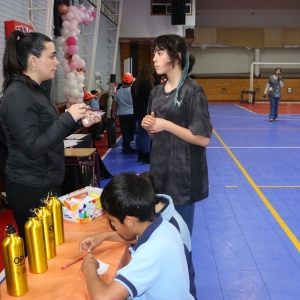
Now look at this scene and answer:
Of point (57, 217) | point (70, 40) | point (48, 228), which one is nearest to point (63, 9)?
point (70, 40)

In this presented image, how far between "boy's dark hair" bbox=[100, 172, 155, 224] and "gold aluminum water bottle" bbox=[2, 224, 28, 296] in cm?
39

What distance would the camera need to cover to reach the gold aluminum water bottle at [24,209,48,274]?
65.2 inches

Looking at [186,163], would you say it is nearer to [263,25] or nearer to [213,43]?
[213,43]

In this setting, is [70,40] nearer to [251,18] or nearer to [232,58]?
[232,58]

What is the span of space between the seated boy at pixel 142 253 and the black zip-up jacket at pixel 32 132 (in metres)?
0.54

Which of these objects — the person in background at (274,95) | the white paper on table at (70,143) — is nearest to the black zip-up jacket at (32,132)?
the white paper on table at (70,143)

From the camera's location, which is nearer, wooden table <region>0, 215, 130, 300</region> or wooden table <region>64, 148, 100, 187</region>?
wooden table <region>0, 215, 130, 300</region>

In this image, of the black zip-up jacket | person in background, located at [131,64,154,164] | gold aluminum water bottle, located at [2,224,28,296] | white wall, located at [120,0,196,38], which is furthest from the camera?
white wall, located at [120,0,196,38]

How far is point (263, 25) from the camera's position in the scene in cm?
2255

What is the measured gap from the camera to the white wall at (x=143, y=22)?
706 inches

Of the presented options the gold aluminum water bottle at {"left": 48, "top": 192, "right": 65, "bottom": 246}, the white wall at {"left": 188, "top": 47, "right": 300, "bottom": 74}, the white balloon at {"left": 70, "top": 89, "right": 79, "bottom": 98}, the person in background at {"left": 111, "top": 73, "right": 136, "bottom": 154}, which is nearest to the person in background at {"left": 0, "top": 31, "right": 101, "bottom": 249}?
the gold aluminum water bottle at {"left": 48, "top": 192, "right": 65, "bottom": 246}

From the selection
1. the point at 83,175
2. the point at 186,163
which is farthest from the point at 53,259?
the point at 83,175

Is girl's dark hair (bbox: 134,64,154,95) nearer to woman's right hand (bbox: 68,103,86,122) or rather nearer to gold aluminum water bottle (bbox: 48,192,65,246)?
woman's right hand (bbox: 68,103,86,122)

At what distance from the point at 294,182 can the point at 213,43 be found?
1747cm
